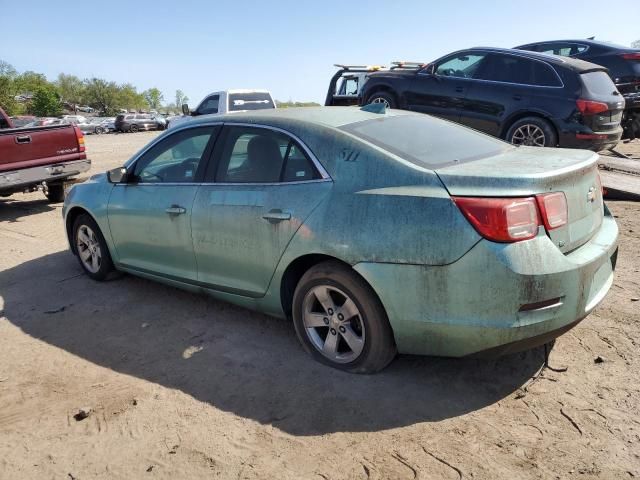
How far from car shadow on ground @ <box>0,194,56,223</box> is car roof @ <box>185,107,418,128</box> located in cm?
604

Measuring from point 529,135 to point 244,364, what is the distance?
20.4ft

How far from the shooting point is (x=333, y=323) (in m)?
3.25

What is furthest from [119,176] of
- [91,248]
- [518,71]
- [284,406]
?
[518,71]

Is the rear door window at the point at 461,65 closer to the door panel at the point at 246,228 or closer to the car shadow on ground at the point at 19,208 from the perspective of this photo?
the door panel at the point at 246,228

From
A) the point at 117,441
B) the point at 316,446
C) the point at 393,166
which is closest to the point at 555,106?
the point at 393,166

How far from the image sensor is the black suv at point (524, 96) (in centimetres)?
754

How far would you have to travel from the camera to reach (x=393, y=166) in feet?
9.78

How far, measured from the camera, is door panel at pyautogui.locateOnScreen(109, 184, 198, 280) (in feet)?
13.3

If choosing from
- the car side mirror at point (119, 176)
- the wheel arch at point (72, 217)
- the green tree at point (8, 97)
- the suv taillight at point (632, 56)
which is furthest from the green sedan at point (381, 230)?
the green tree at point (8, 97)

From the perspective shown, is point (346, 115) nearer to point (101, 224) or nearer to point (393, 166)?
point (393, 166)

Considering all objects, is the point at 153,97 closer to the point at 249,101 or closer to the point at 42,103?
the point at 42,103

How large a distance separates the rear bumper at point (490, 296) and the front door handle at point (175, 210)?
166 centimetres

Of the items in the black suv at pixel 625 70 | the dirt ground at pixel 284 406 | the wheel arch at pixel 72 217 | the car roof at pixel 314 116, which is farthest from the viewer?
the black suv at pixel 625 70

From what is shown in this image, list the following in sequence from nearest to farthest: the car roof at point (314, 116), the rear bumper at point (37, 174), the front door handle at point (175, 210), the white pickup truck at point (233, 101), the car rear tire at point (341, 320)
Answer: the car rear tire at point (341, 320) < the car roof at point (314, 116) < the front door handle at point (175, 210) < the rear bumper at point (37, 174) < the white pickup truck at point (233, 101)
